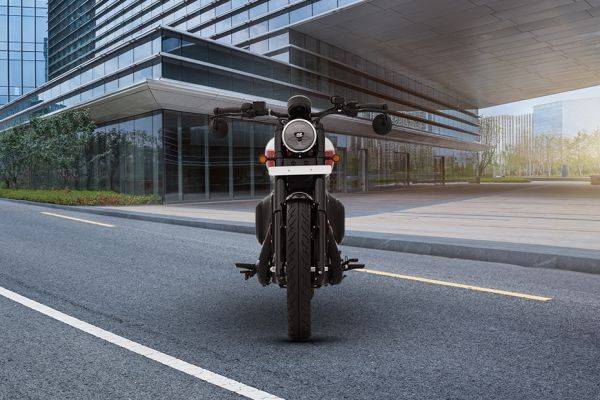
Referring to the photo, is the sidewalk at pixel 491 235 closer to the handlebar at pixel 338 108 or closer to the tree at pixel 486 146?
the handlebar at pixel 338 108

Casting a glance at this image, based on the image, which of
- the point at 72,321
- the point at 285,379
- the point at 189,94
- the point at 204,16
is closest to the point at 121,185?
the point at 189,94

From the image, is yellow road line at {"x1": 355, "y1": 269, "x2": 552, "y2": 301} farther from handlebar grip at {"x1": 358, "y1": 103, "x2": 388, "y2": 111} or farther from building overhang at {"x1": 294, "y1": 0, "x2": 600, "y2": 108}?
building overhang at {"x1": 294, "y1": 0, "x2": 600, "y2": 108}

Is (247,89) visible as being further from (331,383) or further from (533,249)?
(331,383)

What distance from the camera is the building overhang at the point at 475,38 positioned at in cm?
2341

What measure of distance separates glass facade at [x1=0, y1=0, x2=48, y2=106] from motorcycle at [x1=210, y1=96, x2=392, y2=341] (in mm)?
68031

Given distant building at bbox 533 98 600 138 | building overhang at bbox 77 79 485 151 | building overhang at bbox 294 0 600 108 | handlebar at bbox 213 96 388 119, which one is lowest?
handlebar at bbox 213 96 388 119

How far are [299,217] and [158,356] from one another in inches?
54.7

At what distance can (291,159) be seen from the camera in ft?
12.8

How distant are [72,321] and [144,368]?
145 cm

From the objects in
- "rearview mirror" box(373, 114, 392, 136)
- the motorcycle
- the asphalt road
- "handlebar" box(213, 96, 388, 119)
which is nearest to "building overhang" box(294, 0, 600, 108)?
"rearview mirror" box(373, 114, 392, 136)

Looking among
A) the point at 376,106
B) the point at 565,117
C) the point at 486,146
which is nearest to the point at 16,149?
the point at 376,106

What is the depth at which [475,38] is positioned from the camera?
27906 mm

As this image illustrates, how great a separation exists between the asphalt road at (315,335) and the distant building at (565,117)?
18042 cm

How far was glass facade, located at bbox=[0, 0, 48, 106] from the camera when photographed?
60.3 metres
